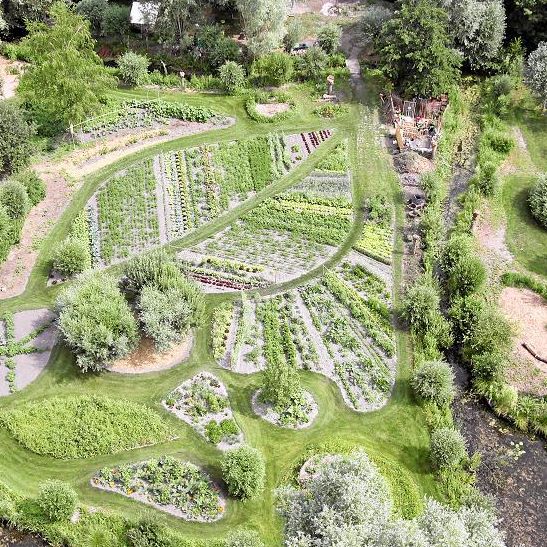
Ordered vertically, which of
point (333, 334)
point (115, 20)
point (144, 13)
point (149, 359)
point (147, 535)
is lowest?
point (147, 535)

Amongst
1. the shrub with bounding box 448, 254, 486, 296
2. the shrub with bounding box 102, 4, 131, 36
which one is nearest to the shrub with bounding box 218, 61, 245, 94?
the shrub with bounding box 102, 4, 131, 36

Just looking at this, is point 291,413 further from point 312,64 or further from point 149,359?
point 312,64

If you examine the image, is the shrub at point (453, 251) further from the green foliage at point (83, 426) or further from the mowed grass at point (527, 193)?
the green foliage at point (83, 426)

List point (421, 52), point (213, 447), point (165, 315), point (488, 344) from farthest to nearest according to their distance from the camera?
point (421, 52), point (488, 344), point (165, 315), point (213, 447)

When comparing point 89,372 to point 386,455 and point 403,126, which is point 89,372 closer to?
point 386,455

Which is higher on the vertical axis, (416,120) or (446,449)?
(416,120)

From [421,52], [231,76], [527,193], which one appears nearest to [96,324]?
[231,76]

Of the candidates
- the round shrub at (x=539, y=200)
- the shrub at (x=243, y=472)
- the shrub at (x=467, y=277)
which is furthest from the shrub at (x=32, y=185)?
the round shrub at (x=539, y=200)
